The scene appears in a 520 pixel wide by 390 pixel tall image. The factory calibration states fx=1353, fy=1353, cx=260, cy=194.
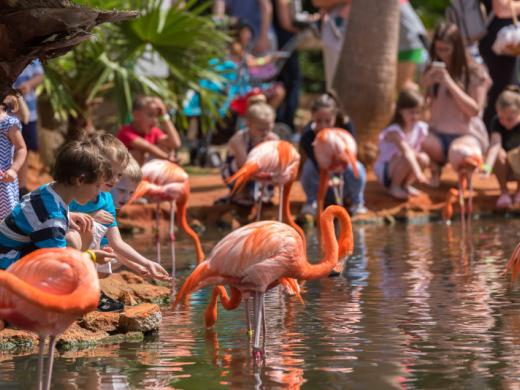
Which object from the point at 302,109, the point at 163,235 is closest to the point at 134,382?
the point at 163,235

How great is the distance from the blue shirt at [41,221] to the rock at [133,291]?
1.47 meters

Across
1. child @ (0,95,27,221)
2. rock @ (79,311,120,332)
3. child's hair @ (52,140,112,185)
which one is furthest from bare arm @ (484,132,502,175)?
child's hair @ (52,140,112,185)

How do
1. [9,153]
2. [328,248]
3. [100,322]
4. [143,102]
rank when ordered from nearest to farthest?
[328,248] → [100,322] → [9,153] → [143,102]

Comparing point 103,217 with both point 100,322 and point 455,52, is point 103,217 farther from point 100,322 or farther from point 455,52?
point 455,52

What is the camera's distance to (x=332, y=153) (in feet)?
34.3

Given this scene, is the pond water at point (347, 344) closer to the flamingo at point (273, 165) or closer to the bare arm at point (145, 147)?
the flamingo at point (273, 165)

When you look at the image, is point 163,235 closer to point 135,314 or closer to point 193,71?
point 193,71

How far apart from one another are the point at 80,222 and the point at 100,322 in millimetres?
507

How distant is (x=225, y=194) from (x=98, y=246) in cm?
514

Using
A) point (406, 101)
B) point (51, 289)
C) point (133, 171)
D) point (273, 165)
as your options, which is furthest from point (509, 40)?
point (51, 289)

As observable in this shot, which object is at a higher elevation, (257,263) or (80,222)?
(80,222)

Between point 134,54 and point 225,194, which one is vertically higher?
point 134,54

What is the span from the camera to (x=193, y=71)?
41.9ft

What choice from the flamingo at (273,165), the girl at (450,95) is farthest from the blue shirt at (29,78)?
the girl at (450,95)
